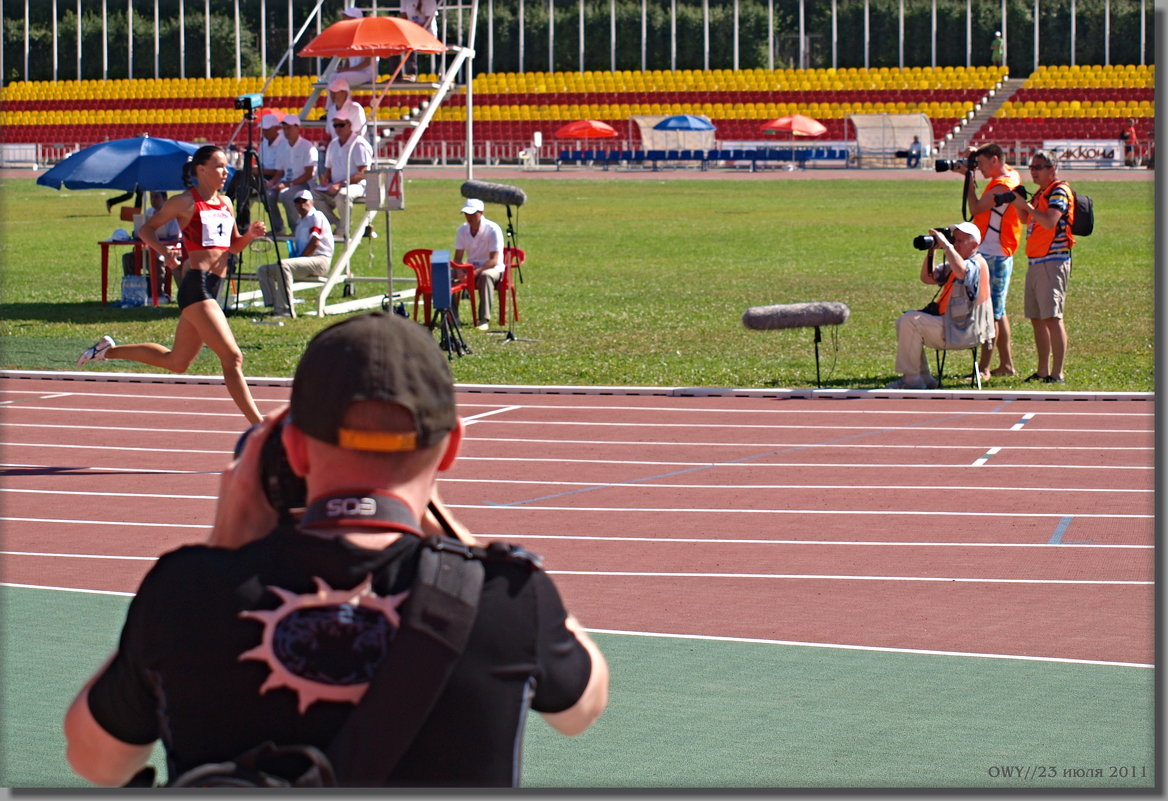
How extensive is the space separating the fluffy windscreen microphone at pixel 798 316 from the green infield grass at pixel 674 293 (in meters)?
0.48

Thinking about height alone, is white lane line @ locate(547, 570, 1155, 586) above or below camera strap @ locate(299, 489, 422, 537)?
below

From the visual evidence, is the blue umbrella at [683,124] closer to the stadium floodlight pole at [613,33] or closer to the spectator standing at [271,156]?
the stadium floodlight pole at [613,33]

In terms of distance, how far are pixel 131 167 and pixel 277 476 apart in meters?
18.3

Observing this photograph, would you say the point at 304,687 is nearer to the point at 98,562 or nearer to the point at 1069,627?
the point at 1069,627

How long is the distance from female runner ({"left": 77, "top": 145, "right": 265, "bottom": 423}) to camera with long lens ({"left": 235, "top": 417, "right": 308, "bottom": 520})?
811cm

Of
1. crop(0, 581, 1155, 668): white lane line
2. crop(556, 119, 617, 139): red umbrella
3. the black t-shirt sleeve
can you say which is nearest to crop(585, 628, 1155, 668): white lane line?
crop(0, 581, 1155, 668): white lane line

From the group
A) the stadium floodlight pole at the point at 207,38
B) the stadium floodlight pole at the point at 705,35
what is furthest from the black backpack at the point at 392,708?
the stadium floodlight pole at the point at 705,35

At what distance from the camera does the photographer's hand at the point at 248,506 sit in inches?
93.4

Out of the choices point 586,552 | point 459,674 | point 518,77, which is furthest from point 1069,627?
point 518,77

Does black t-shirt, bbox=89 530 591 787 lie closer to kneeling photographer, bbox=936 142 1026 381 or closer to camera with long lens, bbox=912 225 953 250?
camera with long lens, bbox=912 225 953 250

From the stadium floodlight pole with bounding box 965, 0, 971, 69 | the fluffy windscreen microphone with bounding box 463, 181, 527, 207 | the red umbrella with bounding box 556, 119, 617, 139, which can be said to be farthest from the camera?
the stadium floodlight pole with bounding box 965, 0, 971, 69

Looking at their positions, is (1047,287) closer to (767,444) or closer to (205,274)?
(767,444)

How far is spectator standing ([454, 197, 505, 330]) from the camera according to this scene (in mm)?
18031

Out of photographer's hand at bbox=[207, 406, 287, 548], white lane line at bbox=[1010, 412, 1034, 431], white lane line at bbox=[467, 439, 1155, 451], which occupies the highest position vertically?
photographer's hand at bbox=[207, 406, 287, 548]
